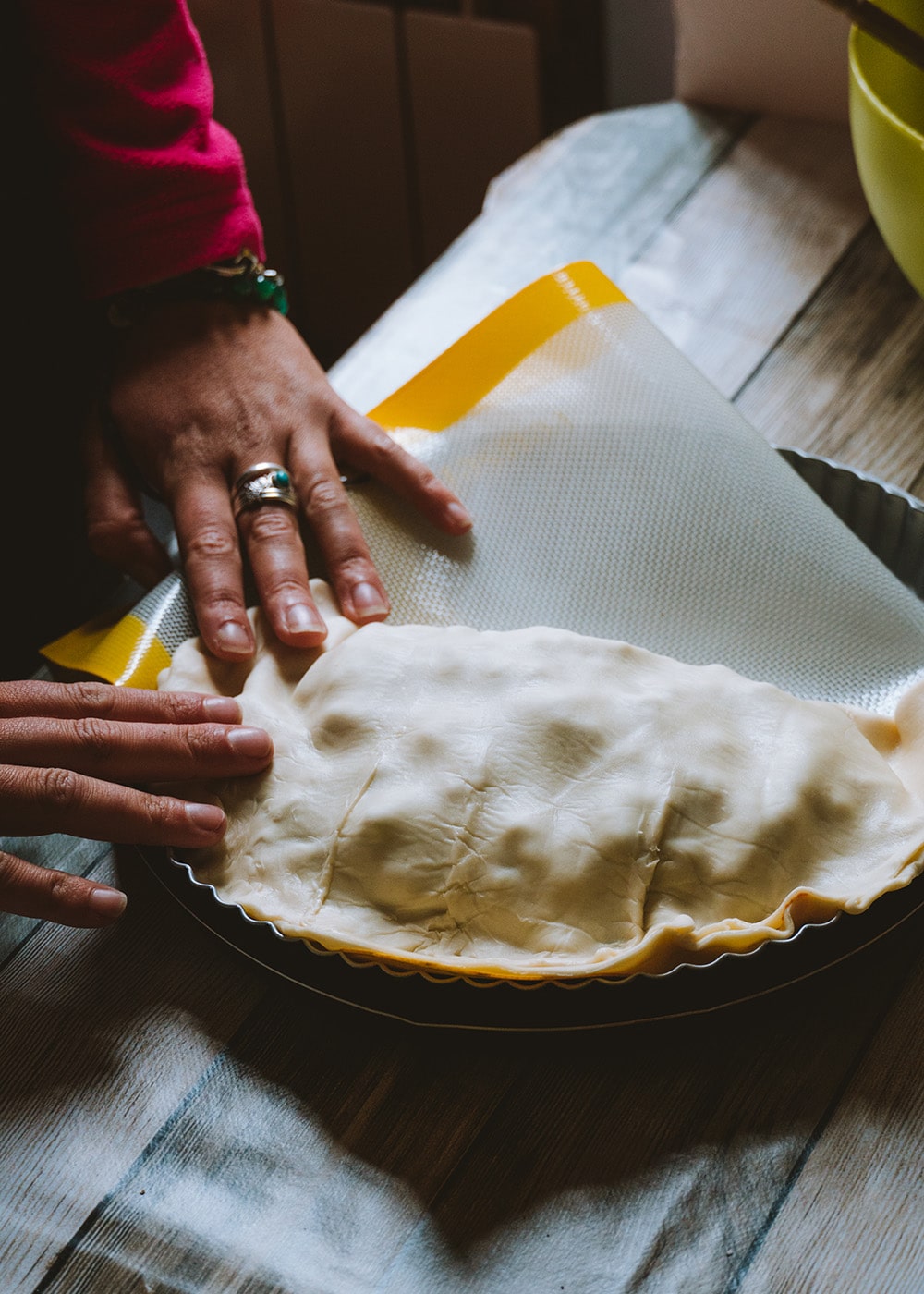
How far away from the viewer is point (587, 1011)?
62 centimetres

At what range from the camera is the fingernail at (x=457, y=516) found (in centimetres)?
92

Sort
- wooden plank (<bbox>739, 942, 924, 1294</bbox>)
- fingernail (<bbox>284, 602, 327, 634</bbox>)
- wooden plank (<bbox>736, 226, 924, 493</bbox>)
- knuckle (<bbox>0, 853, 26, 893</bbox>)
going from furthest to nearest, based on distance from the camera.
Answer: wooden plank (<bbox>736, 226, 924, 493</bbox>) → fingernail (<bbox>284, 602, 327, 634</bbox>) → knuckle (<bbox>0, 853, 26, 893</bbox>) → wooden plank (<bbox>739, 942, 924, 1294</bbox>)

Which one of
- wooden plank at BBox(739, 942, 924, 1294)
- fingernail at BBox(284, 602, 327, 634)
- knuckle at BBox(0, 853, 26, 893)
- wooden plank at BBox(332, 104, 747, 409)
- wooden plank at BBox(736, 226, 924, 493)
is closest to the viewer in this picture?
wooden plank at BBox(739, 942, 924, 1294)

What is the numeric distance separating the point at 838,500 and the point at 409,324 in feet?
1.59

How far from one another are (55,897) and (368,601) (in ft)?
1.00

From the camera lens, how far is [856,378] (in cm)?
113

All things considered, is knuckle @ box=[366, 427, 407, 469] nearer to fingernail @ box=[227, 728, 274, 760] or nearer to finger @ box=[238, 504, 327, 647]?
finger @ box=[238, 504, 327, 647]

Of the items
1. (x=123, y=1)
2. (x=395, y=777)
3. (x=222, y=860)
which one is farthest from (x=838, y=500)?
(x=123, y=1)

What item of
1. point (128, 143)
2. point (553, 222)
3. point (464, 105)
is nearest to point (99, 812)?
point (128, 143)

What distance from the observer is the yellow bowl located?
35.4 inches

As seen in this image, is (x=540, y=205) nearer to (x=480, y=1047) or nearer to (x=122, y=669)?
(x=122, y=669)

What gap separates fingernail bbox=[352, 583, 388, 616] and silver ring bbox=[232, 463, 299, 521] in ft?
0.34

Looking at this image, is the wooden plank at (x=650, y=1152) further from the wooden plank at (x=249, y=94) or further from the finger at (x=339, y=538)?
the wooden plank at (x=249, y=94)

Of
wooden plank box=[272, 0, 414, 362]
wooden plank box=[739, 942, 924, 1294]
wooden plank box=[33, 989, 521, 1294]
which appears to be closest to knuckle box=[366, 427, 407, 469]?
wooden plank box=[33, 989, 521, 1294]
